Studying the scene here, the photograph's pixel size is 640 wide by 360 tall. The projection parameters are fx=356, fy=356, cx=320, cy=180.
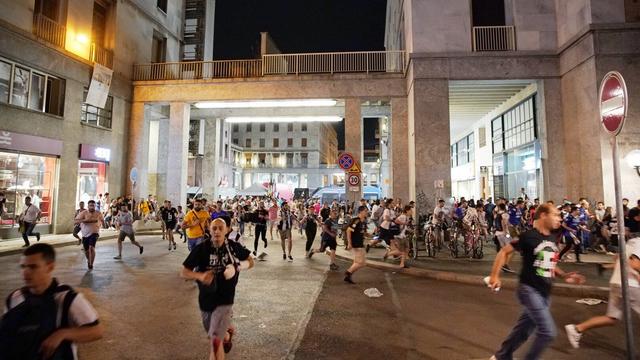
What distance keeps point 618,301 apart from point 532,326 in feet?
5.03

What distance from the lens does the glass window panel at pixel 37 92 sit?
16.3 meters

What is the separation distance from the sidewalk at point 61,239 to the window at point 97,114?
5.97m

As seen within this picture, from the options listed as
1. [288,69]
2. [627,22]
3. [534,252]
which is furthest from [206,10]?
[534,252]

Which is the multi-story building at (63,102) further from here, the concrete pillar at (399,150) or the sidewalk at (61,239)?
the concrete pillar at (399,150)

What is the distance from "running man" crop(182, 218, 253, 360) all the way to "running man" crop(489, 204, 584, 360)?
9.55 ft

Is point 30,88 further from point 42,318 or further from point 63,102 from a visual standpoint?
point 42,318

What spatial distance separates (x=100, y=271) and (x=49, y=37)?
13909mm

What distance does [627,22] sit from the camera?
13.1 metres

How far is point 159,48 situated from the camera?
26.4 meters

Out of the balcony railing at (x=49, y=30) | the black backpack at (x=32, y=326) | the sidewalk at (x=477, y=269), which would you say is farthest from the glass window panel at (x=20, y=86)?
the black backpack at (x=32, y=326)

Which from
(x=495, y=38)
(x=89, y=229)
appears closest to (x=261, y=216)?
(x=89, y=229)

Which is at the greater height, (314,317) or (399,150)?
(399,150)

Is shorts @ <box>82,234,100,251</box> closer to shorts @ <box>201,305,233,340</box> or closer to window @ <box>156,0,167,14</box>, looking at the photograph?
shorts @ <box>201,305,233,340</box>

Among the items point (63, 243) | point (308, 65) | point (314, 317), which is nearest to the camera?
point (314, 317)
